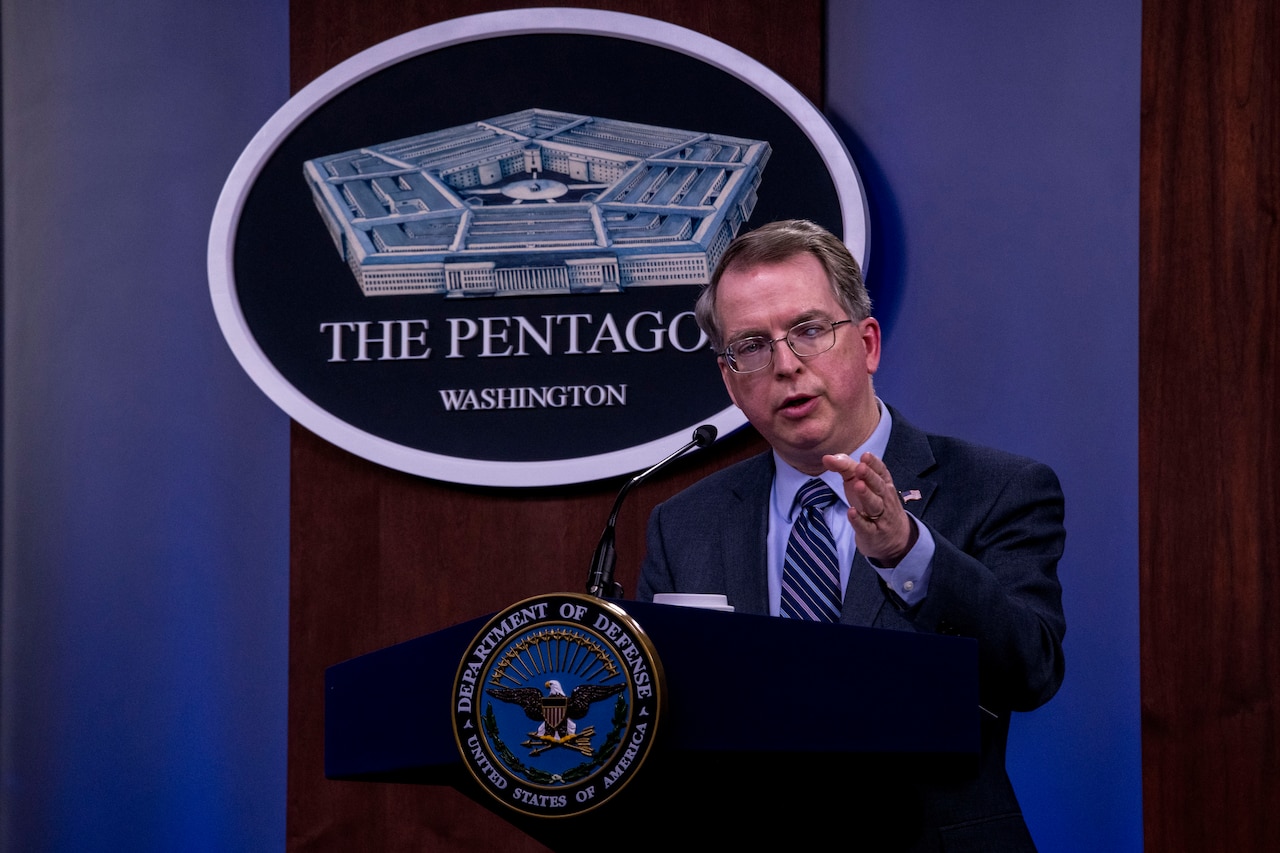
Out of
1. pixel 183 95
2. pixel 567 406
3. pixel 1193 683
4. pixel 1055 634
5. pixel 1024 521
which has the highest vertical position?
pixel 183 95

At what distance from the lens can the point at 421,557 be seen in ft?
8.52

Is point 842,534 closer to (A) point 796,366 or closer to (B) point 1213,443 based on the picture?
(A) point 796,366

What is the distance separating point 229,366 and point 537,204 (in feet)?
2.58

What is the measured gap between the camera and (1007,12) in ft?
8.17

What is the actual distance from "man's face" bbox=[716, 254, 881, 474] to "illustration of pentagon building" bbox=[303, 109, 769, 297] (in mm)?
818

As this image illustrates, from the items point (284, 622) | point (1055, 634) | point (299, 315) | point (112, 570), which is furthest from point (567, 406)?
point (1055, 634)

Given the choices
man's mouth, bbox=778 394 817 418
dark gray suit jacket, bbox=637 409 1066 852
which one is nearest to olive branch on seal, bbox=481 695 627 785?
dark gray suit jacket, bbox=637 409 1066 852

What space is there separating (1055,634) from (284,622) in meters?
1.80

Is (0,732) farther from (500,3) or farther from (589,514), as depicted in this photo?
(500,3)

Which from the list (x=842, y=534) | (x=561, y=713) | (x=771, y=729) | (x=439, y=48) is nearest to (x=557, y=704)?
(x=561, y=713)

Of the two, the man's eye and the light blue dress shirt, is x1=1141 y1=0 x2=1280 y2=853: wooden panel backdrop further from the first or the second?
the man's eye

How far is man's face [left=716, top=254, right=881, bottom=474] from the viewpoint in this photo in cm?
165

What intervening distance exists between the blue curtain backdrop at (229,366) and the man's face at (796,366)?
796mm

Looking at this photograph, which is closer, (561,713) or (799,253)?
(561,713)
